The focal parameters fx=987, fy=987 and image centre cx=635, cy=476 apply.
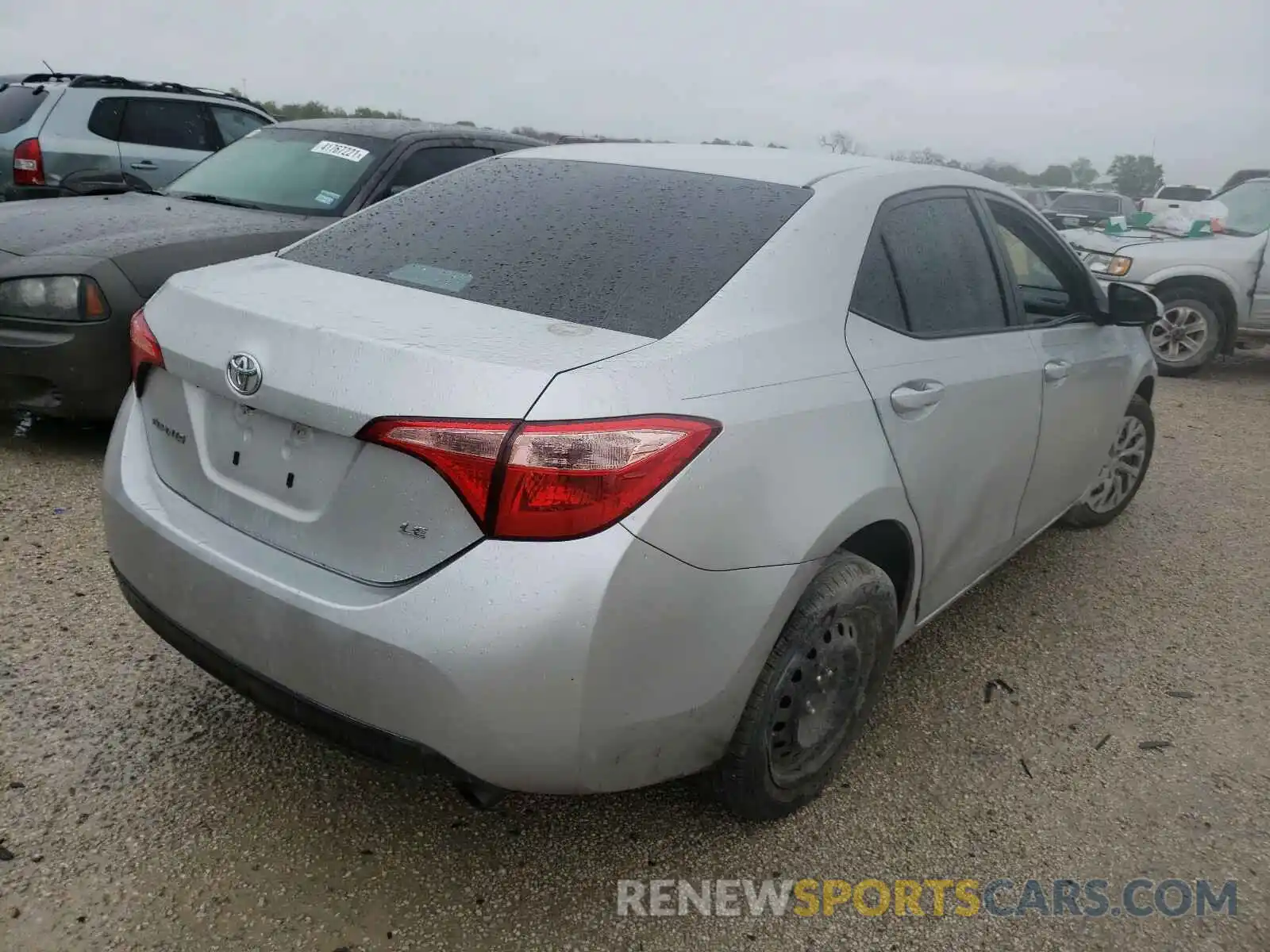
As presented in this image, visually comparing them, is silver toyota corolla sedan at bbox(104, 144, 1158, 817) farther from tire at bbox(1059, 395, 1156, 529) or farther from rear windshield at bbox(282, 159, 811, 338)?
tire at bbox(1059, 395, 1156, 529)

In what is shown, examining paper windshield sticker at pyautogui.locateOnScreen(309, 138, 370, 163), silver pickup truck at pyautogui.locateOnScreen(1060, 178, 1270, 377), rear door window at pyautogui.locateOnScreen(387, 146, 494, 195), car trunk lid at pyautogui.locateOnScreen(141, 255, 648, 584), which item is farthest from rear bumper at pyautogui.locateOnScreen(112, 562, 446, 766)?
silver pickup truck at pyautogui.locateOnScreen(1060, 178, 1270, 377)

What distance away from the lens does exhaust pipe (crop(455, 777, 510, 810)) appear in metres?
1.83

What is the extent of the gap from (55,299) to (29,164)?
346cm

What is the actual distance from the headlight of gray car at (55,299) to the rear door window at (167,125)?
3.68 meters

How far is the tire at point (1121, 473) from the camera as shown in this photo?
4.43m

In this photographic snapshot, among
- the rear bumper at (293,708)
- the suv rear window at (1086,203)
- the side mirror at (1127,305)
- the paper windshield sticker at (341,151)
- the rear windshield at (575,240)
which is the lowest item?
the suv rear window at (1086,203)

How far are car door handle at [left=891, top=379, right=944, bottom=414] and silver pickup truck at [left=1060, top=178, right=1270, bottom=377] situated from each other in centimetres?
Result: 690

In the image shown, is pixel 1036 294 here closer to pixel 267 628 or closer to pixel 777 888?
pixel 777 888

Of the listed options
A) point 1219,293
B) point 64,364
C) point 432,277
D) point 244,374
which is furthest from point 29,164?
point 1219,293

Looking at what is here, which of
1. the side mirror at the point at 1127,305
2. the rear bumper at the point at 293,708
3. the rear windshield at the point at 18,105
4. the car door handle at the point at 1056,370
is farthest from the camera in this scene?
the rear windshield at the point at 18,105

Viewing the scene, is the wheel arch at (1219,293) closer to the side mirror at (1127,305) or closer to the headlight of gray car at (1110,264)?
the headlight of gray car at (1110,264)

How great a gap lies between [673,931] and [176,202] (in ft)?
14.8

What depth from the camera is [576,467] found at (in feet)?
5.61

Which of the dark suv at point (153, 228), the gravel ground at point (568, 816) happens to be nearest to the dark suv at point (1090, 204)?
the dark suv at point (153, 228)
